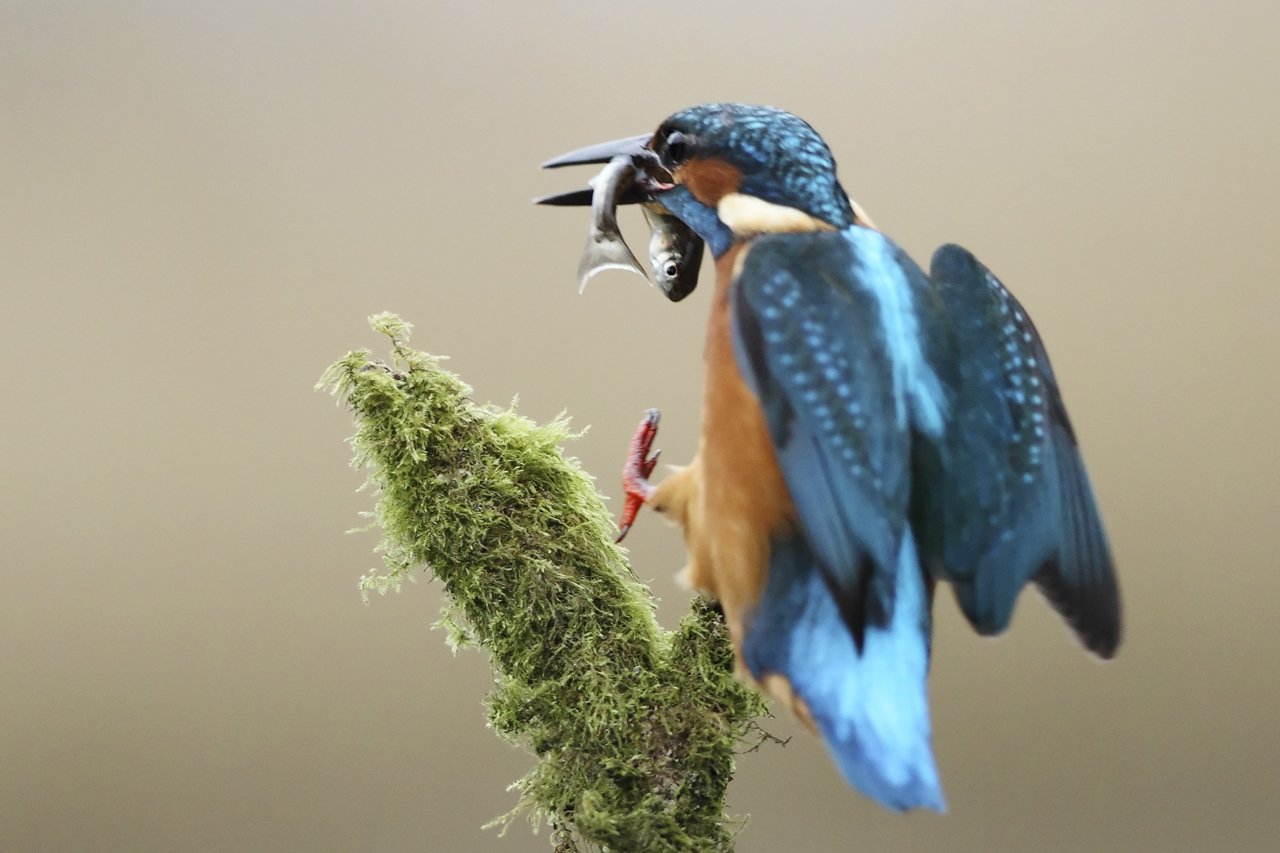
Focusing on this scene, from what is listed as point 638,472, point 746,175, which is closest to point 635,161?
point 746,175

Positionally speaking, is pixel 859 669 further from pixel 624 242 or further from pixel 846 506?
pixel 624 242

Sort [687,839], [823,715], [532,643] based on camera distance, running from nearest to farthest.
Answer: [823,715], [687,839], [532,643]

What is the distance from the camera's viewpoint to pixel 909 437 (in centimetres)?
122

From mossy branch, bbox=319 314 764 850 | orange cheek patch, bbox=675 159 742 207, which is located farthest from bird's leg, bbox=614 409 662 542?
orange cheek patch, bbox=675 159 742 207

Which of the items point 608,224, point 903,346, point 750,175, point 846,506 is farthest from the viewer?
point 608,224

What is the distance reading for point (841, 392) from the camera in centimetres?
117

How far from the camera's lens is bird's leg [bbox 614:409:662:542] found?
149cm

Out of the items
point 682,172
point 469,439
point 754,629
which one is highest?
point 682,172

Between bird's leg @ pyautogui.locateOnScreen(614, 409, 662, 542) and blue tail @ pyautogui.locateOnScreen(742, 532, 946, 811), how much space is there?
320 mm

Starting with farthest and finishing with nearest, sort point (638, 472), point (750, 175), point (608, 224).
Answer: point (608, 224) < point (638, 472) < point (750, 175)

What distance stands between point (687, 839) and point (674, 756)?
3.9 inches

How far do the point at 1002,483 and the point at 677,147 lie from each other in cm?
63

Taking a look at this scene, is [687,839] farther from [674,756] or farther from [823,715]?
[823,715]

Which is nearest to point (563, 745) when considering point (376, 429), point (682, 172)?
point (376, 429)
